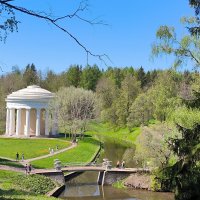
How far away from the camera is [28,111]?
2813 inches

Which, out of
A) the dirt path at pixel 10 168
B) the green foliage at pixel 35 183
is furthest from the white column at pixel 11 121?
the green foliage at pixel 35 183

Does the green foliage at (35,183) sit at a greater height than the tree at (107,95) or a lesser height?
lesser

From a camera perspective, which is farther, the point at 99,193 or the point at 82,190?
the point at 82,190

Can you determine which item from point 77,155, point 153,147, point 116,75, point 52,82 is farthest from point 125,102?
point 153,147

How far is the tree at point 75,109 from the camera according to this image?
68.8 meters

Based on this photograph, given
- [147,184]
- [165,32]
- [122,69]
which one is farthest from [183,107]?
[122,69]

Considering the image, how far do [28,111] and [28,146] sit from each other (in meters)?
14.3

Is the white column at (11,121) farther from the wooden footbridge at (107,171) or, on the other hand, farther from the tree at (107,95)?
→ the wooden footbridge at (107,171)

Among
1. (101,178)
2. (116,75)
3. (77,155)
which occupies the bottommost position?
(101,178)

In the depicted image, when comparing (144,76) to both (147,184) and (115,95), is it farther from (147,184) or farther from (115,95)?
(147,184)

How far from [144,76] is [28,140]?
6440 centimetres

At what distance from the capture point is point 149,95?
75.9 meters

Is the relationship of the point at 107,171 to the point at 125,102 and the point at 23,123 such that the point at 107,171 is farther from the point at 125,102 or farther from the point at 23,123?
the point at 125,102

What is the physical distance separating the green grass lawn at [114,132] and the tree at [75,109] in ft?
15.9
